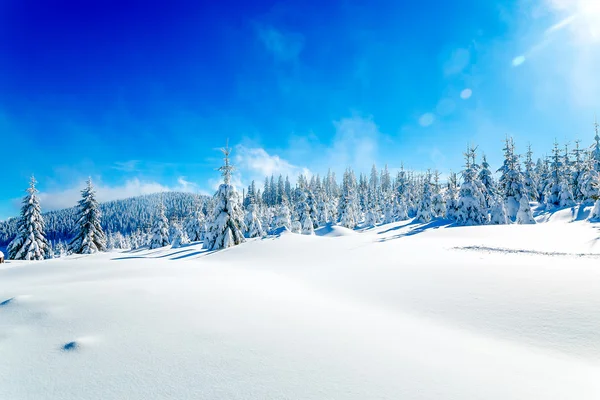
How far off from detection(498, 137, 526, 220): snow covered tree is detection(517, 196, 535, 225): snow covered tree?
76.6 inches

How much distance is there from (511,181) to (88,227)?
53441 millimetres

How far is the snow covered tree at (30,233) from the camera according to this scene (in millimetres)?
26359

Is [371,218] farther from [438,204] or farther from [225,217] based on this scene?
[225,217]

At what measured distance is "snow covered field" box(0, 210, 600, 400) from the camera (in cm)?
312

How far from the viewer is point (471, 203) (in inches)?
1127

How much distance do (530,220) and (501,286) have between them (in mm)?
32260

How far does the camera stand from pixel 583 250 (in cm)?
1145

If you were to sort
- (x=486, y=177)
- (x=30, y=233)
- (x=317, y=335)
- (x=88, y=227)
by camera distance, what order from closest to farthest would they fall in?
1. (x=317, y=335)
2. (x=30, y=233)
3. (x=88, y=227)
4. (x=486, y=177)

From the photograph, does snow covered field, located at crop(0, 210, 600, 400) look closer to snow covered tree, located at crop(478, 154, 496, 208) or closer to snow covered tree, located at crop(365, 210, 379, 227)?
snow covered tree, located at crop(478, 154, 496, 208)

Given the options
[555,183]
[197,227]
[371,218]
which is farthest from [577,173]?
[197,227]

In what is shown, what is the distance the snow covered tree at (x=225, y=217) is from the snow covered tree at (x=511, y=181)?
33.6 metres

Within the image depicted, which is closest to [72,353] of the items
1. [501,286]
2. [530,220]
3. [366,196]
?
[501,286]

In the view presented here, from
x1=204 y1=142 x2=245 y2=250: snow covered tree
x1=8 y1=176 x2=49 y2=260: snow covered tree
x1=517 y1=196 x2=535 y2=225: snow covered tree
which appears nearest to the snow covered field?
x1=204 y1=142 x2=245 y2=250: snow covered tree

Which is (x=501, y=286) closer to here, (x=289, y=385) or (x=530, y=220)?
(x=289, y=385)
